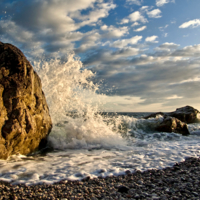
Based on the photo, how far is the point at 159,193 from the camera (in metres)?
2.85

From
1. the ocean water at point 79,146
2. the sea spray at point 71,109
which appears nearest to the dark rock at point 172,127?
the ocean water at point 79,146

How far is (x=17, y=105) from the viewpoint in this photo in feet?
15.9

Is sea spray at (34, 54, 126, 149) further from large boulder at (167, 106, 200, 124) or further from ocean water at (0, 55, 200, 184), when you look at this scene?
large boulder at (167, 106, 200, 124)

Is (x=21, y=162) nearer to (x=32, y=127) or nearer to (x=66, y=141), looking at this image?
(x=32, y=127)

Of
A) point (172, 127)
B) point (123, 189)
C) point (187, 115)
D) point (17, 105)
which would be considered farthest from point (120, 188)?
point (187, 115)

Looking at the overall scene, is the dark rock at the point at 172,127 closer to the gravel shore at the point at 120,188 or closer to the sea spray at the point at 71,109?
the sea spray at the point at 71,109

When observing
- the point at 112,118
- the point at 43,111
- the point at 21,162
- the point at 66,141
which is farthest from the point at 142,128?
the point at 21,162

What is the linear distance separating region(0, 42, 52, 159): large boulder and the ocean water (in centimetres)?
41

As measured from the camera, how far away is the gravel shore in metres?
2.73

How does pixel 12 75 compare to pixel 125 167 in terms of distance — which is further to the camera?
pixel 12 75

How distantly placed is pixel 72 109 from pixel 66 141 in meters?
1.88

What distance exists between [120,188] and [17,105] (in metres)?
3.60

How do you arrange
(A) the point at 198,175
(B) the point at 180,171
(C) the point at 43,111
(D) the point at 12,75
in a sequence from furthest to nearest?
(C) the point at 43,111, (D) the point at 12,75, (B) the point at 180,171, (A) the point at 198,175

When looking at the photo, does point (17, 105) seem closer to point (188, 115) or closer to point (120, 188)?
point (120, 188)
